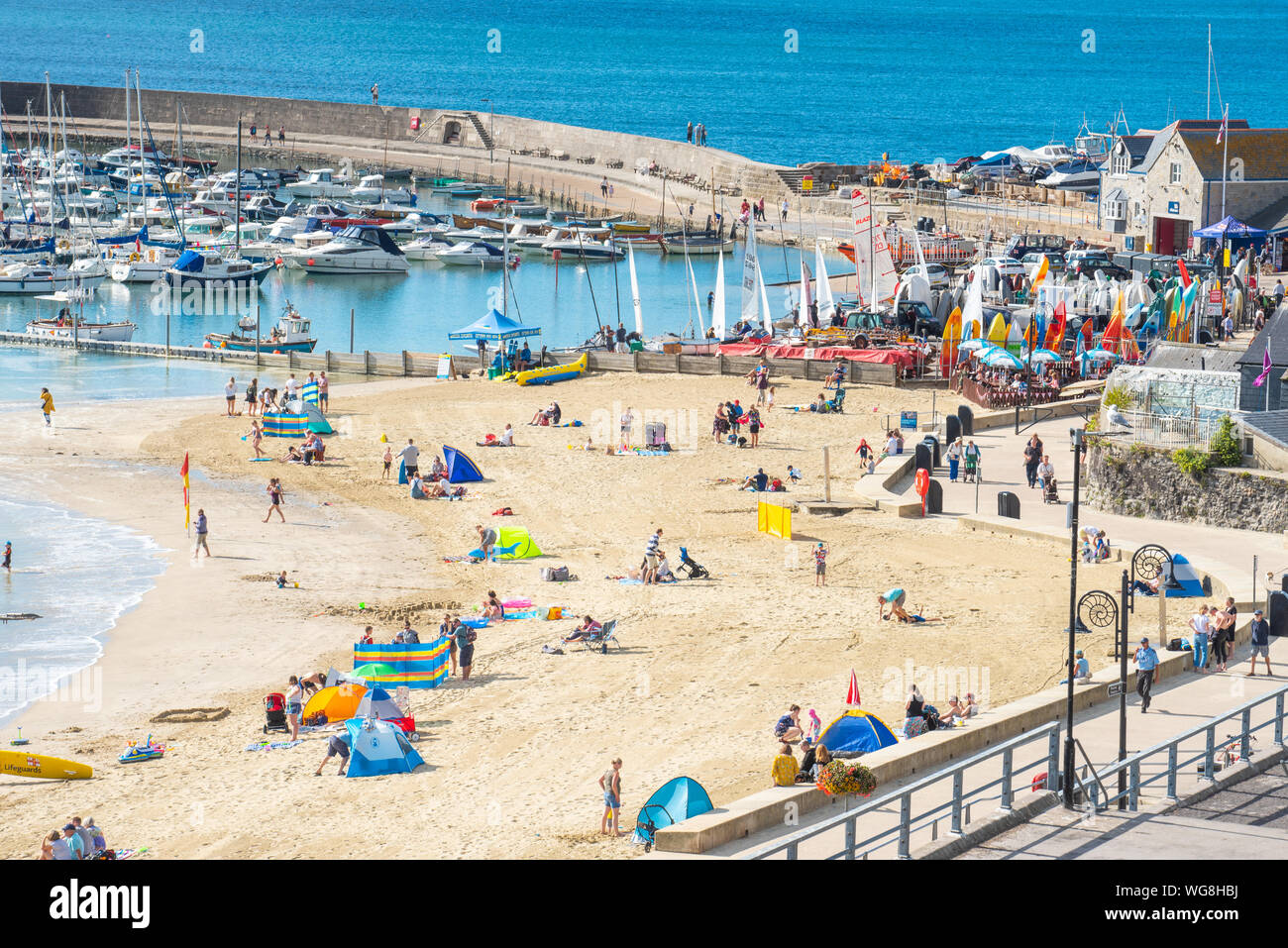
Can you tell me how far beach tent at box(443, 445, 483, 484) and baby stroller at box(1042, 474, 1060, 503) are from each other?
40.4 feet

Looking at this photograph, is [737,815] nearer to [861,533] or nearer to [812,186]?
[861,533]

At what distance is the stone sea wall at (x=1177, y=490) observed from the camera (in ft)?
103

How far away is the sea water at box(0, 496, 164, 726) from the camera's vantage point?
26.5 metres

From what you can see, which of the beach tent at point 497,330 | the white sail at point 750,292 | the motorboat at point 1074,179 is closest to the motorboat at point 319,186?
the motorboat at point 1074,179

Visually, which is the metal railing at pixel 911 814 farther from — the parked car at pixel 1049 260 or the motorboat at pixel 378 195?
the motorboat at pixel 378 195

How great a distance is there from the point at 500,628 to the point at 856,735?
9.43 metres

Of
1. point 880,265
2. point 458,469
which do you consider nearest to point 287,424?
point 458,469

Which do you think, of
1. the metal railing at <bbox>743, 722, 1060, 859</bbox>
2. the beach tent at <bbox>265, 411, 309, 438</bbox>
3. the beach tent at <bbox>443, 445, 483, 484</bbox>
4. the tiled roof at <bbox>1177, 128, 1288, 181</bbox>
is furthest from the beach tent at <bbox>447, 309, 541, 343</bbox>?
the metal railing at <bbox>743, 722, 1060, 859</bbox>

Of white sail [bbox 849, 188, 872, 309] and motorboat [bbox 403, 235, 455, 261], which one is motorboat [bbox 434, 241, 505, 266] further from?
white sail [bbox 849, 188, 872, 309]

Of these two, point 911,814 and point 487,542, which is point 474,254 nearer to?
point 487,542

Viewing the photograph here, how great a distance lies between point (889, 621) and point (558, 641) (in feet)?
16.9

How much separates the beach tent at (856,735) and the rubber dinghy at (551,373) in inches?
1220

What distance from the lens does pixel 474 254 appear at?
83250 mm

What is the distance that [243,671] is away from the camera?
2681cm
